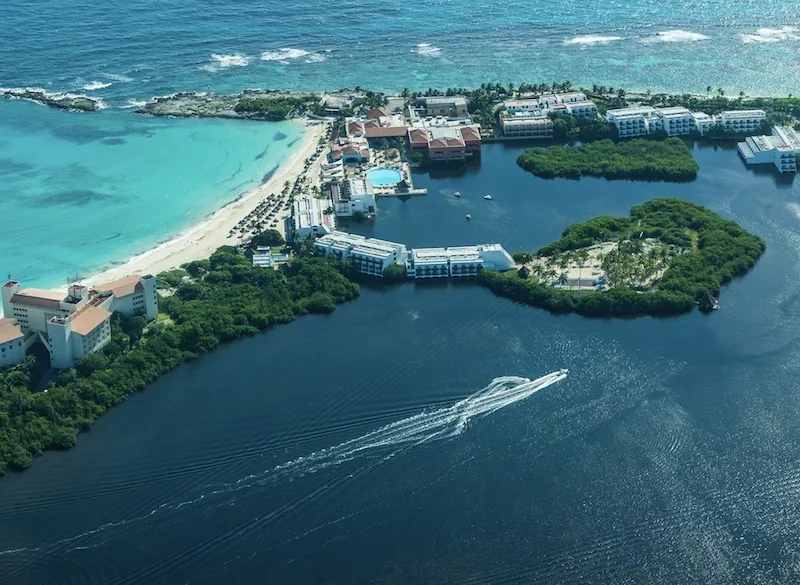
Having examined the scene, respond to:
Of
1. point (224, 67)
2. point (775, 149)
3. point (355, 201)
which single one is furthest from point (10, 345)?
point (775, 149)

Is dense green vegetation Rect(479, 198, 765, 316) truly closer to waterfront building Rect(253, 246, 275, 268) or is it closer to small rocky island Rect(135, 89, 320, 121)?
waterfront building Rect(253, 246, 275, 268)

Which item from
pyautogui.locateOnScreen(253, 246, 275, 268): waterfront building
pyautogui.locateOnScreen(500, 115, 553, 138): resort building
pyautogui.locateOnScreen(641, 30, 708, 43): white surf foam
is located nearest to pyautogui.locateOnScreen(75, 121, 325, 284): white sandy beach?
pyautogui.locateOnScreen(253, 246, 275, 268): waterfront building

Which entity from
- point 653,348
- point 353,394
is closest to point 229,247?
point 353,394

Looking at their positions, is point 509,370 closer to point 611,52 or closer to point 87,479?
point 87,479

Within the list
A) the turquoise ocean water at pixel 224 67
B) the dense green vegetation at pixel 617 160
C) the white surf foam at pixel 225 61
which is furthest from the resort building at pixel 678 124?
the white surf foam at pixel 225 61

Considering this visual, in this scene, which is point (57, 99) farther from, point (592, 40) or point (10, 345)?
point (592, 40)

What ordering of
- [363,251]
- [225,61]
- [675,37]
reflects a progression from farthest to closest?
[675,37] < [225,61] < [363,251]
